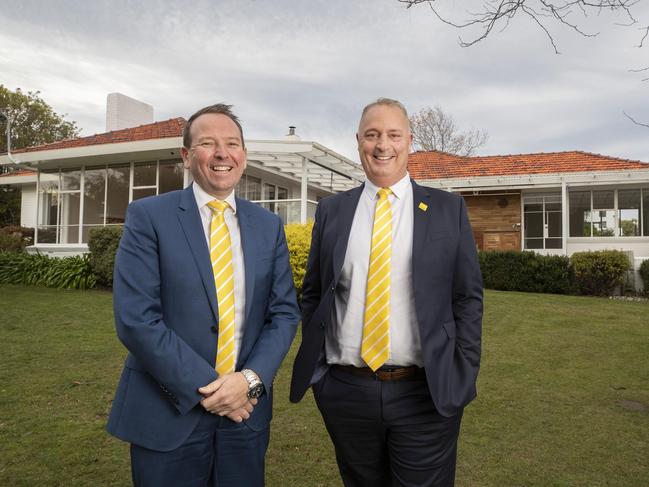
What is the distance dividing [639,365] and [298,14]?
6.28 meters

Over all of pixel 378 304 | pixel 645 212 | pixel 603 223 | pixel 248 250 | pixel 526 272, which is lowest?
pixel 378 304

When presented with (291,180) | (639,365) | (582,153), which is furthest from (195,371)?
(582,153)

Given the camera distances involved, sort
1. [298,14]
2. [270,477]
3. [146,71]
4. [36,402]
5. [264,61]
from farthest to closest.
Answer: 1. [146,71]
2. [264,61]
3. [298,14]
4. [36,402]
5. [270,477]

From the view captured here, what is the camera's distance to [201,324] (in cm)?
213

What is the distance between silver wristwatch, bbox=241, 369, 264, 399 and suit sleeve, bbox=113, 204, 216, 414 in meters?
0.15

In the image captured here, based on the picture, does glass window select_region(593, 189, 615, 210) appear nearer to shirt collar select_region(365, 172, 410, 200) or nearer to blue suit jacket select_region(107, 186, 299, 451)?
shirt collar select_region(365, 172, 410, 200)

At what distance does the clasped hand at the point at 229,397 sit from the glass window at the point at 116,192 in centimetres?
1686

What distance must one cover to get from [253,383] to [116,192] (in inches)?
678

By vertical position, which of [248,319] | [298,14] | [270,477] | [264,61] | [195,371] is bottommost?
[270,477]

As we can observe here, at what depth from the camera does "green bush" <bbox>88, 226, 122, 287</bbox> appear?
13047mm

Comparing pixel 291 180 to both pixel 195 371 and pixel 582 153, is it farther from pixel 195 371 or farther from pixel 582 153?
pixel 195 371

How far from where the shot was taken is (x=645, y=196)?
20.3 meters

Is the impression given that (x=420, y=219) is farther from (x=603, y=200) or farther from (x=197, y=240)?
(x=603, y=200)

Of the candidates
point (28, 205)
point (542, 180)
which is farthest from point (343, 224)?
point (28, 205)
